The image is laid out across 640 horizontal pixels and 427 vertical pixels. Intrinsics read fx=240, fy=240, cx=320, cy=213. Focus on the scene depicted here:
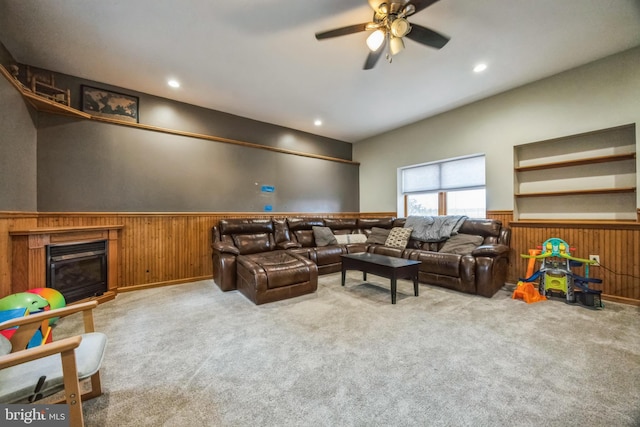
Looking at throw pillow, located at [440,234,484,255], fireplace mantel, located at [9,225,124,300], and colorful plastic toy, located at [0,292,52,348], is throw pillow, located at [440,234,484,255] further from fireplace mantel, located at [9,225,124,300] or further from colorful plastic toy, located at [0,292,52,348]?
fireplace mantel, located at [9,225,124,300]

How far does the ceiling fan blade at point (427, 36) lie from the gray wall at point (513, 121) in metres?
2.35

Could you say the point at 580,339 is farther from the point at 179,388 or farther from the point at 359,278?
the point at 179,388

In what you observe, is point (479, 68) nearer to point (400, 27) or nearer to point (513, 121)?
point (513, 121)

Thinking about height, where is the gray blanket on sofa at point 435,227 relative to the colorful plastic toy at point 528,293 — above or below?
above

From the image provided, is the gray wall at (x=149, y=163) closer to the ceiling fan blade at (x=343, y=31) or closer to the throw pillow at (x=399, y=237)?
the throw pillow at (x=399, y=237)

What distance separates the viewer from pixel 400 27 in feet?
7.00

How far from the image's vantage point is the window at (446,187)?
437 centimetres

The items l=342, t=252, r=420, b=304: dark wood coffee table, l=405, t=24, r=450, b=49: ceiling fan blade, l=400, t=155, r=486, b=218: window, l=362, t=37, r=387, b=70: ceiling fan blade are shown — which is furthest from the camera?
l=400, t=155, r=486, b=218: window

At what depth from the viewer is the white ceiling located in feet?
7.44

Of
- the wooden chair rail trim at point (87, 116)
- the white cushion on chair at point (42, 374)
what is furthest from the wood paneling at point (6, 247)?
the white cushion on chair at point (42, 374)

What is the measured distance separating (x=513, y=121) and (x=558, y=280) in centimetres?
242

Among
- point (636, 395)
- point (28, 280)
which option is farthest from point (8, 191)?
point (636, 395)

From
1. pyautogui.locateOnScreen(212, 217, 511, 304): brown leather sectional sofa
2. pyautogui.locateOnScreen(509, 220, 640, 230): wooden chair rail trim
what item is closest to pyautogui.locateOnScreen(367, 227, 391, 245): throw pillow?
pyautogui.locateOnScreen(212, 217, 511, 304): brown leather sectional sofa

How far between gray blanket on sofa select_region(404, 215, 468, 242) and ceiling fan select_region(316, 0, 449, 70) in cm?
281
